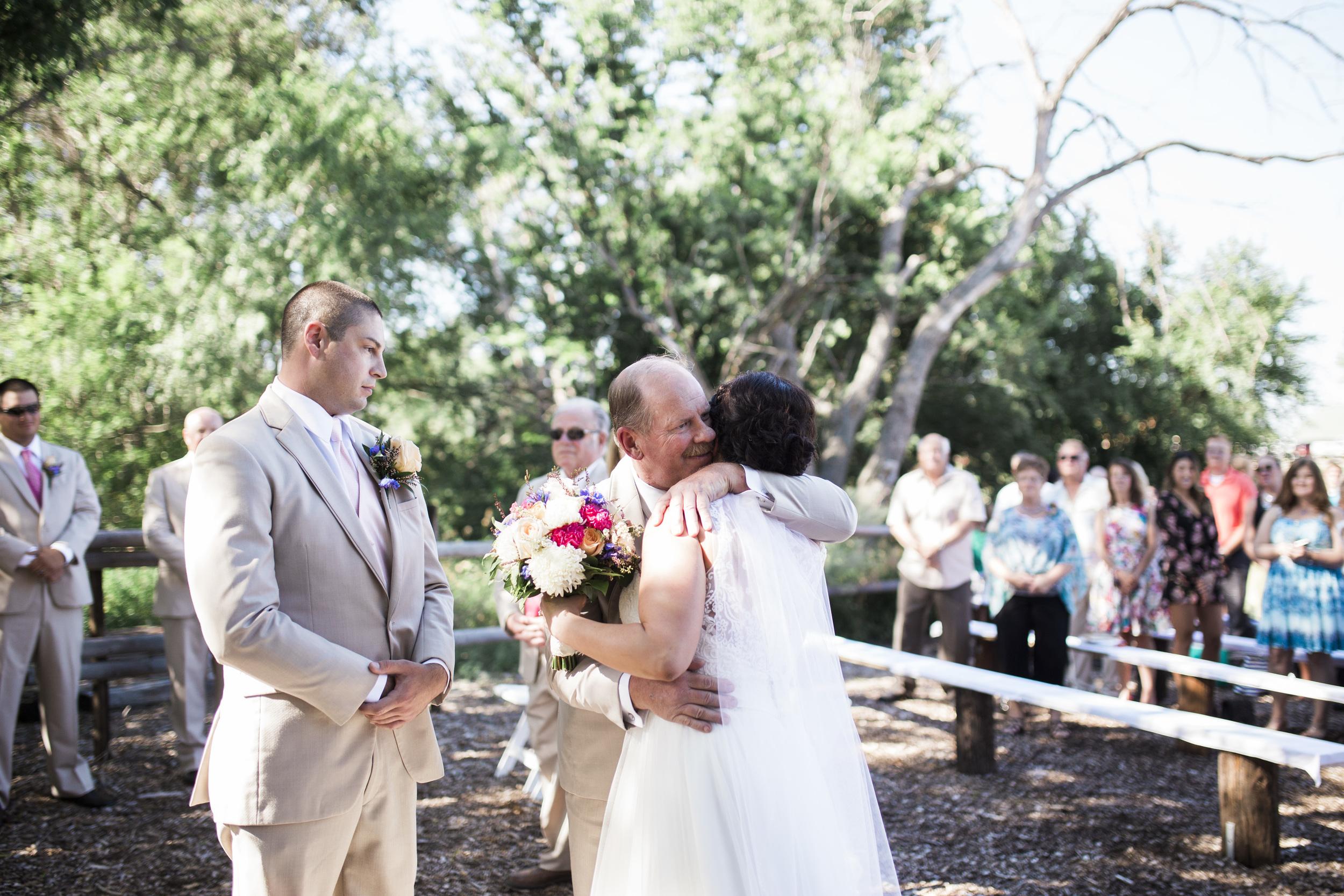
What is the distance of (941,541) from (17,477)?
6277mm

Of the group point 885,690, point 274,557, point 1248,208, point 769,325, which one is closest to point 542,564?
point 274,557

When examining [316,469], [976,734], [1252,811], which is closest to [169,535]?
[316,469]

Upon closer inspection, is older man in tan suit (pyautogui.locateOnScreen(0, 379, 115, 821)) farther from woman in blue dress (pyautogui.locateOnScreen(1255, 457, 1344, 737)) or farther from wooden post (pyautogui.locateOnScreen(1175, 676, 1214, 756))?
woman in blue dress (pyautogui.locateOnScreen(1255, 457, 1344, 737))

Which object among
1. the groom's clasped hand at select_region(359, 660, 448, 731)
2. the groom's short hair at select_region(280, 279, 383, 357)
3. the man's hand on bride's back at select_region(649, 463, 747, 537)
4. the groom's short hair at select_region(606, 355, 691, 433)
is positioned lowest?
the groom's clasped hand at select_region(359, 660, 448, 731)

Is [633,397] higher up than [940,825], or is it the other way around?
[633,397]

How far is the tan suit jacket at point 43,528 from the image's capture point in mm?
4898

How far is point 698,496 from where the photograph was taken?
217 centimetres

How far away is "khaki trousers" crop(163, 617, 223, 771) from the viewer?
5.46 meters

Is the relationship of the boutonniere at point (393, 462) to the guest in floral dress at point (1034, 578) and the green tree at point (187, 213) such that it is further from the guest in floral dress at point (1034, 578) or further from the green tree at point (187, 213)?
the green tree at point (187, 213)

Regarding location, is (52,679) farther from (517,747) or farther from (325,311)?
(325,311)

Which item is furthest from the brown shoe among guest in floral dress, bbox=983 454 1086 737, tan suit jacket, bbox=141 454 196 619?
guest in floral dress, bbox=983 454 1086 737

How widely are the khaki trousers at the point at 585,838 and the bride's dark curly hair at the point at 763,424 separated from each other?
1126 mm

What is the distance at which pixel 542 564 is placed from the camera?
2.28 metres

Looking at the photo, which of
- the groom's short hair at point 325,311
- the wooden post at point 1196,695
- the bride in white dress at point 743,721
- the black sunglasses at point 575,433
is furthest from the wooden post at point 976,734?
the groom's short hair at point 325,311
